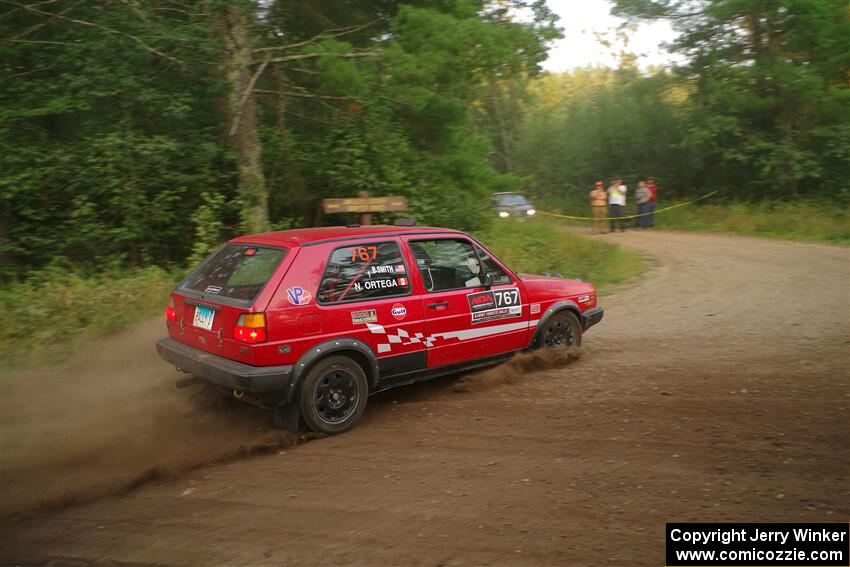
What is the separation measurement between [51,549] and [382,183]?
410 inches

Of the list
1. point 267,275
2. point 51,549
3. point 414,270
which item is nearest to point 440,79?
point 414,270

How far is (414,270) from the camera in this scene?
237 inches

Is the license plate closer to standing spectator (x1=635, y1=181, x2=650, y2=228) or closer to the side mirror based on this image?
the side mirror

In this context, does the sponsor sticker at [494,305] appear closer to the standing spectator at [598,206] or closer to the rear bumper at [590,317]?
the rear bumper at [590,317]

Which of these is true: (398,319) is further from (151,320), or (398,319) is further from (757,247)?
(757,247)

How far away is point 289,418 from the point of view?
5.25 meters

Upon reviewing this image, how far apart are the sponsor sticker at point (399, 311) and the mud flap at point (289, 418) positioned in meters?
1.15

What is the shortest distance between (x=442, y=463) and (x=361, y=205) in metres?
6.51

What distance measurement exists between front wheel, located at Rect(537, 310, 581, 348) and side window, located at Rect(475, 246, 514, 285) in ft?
2.59

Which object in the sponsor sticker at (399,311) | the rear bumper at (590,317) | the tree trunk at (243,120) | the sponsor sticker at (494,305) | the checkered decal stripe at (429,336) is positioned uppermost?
the tree trunk at (243,120)

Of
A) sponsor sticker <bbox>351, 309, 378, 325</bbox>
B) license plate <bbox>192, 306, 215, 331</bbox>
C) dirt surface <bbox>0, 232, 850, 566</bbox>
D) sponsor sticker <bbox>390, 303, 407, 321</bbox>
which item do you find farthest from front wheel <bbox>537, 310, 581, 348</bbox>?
license plate <bbox>192, 306, 215, 331</bbox>

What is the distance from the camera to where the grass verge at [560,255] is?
13797 millimetres

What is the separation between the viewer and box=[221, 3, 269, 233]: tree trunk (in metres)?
11.9

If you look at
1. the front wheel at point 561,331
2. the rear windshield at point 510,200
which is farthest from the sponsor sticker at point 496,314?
the rear windshield at point 510,200
